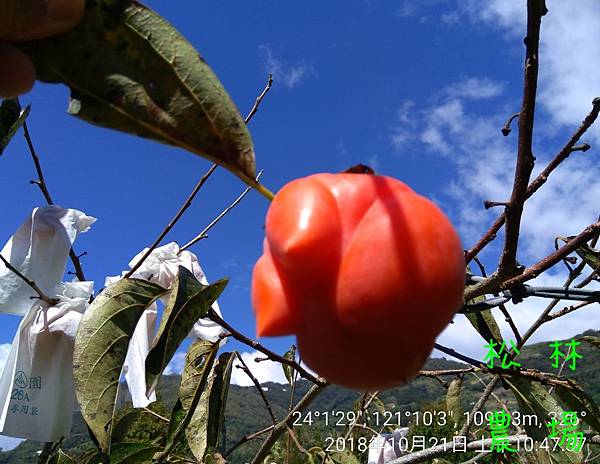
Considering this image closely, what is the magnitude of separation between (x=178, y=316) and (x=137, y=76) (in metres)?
0.47

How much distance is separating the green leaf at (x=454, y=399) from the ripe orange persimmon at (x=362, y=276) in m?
1.97

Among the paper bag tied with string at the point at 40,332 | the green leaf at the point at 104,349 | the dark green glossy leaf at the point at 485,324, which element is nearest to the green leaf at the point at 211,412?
the green leaf at the point at 104,349

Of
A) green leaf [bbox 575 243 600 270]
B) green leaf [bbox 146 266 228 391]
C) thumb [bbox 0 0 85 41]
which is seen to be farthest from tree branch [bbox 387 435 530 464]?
thumb [bbox 0 0 85 41]

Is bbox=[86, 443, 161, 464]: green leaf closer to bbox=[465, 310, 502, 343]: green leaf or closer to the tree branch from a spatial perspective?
the tree branch

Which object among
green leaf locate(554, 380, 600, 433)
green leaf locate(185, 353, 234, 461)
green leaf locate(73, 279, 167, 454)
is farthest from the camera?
green leaf locate(554, 380, 600, 433)

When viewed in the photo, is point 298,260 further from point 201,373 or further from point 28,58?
point 201,373

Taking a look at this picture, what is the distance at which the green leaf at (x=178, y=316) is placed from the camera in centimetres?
80

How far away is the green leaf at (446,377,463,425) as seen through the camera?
7.89ft

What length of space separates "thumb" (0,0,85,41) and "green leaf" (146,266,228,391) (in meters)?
0.46

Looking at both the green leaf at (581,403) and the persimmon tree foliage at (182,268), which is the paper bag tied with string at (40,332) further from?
the green leaf at (581,403)

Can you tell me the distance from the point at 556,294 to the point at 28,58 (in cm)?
107

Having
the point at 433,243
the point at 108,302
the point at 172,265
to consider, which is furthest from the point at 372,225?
the point at 172,265

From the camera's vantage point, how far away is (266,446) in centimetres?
156

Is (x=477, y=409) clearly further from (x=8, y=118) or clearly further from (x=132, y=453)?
(x=8, y=118)
